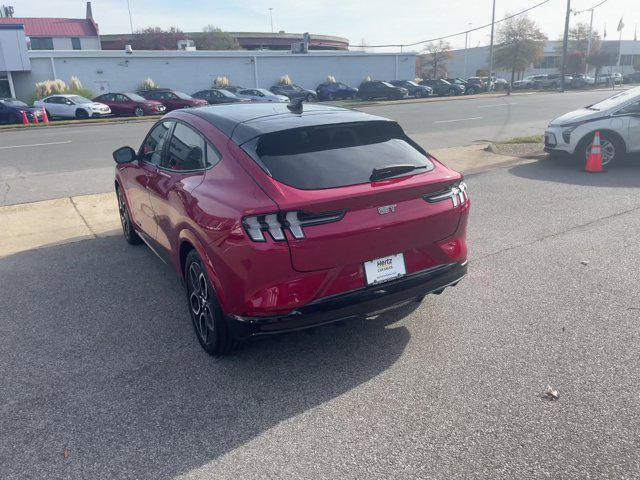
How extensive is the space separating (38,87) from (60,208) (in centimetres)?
2997

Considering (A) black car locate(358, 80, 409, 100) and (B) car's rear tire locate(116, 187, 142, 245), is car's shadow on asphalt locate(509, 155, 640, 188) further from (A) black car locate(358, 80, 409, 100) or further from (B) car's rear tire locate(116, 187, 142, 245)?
(A) black car locate(358, 80, 409, 100)

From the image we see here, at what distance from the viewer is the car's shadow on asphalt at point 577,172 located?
8984 millimetres

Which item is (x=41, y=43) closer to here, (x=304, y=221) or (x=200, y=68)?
(x=200, y=68)

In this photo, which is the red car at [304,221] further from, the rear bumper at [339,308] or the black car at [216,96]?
the black car at [216,96]

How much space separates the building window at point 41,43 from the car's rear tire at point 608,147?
2565 inches

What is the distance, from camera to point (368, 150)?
374cm

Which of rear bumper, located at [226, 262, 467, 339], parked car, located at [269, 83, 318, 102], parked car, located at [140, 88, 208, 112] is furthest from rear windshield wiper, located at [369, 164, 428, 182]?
parked car, located at [269, 83, 318, 102]

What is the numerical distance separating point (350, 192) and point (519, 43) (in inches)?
2569

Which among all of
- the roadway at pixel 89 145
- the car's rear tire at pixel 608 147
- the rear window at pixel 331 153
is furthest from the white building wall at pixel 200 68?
the rear window at pixel 331 153

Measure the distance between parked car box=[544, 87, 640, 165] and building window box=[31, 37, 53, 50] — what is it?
64.8 metres

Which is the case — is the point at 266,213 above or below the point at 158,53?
below

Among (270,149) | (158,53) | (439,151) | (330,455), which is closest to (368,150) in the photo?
(270,149)

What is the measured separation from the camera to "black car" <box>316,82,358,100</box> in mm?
42844

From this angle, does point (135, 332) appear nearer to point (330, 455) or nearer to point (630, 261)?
point (330, 455)
